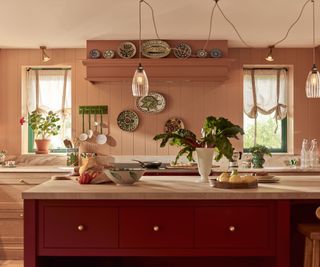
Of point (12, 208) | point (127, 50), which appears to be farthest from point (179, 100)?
point (12, 208)

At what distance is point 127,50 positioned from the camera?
17.6ft

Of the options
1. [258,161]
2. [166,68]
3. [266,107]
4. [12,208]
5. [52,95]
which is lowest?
[12,208]

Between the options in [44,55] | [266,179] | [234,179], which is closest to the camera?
[234,179]

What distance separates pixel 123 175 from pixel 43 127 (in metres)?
2.96

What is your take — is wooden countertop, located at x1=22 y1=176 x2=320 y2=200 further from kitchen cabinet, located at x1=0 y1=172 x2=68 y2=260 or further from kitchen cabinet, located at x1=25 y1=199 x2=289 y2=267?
kitchen cabinet, located at x1=0 y1=172 x2=68 y2=260

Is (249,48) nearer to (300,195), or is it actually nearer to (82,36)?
(82,36)

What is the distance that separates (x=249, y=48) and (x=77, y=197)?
11.9 ft

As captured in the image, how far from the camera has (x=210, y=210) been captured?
8.89ft

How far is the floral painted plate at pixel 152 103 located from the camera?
Answer: 5.59 metres

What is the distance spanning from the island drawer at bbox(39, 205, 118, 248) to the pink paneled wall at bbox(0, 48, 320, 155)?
294 centimetres

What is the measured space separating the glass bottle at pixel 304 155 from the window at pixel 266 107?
0.28 m

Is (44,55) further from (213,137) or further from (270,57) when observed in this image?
(213,137)

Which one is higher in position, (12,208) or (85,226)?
(85,226)

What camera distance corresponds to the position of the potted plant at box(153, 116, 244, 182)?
3.06 metres
